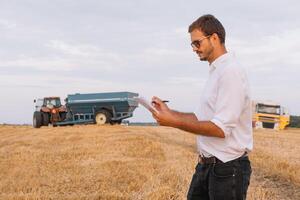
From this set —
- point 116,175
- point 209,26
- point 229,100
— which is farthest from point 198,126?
point 116,175

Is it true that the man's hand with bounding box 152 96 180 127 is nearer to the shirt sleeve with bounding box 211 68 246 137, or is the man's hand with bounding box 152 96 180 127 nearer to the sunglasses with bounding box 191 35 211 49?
the shirt sleeve with bounding box 211 68 246 137

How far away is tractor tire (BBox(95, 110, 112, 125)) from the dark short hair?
86.6 feet

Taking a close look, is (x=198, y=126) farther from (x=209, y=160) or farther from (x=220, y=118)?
(x=209, y=160)

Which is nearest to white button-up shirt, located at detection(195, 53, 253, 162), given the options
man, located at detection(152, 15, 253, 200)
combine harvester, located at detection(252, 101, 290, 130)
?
man, located at detection(152, 15, 253, 200)

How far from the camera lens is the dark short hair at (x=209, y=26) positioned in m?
3.61

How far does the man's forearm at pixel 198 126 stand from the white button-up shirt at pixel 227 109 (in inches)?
1.3

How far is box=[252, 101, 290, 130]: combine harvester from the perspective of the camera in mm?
37656

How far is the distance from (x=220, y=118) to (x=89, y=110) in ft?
A: 90.6

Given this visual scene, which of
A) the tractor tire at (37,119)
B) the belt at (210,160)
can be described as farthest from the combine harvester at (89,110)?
the belt at (210,160)

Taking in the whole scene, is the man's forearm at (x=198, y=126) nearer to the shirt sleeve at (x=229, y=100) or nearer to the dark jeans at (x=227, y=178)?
the shirt sleeve at (x=229, y=100)

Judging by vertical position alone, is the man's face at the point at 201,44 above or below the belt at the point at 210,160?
above

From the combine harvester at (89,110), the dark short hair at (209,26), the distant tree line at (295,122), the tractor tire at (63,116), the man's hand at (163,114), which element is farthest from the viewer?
the distant tree line at (295,122)

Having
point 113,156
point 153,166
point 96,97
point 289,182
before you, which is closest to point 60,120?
point 96,97

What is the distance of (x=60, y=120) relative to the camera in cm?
3225
